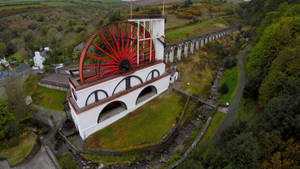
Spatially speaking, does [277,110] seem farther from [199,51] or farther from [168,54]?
[199,51]

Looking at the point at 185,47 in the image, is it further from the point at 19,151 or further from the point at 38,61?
the point at 38,61

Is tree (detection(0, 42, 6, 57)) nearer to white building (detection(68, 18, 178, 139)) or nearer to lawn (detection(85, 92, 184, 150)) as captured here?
white building (detection(68, 18, 178, 139))

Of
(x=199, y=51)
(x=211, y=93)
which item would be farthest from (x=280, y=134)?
(x=199, y=51)

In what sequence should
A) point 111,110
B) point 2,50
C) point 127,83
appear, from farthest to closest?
point 2,50, point 111,110, point 127,83

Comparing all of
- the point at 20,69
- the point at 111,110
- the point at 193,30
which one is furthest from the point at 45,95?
the point at 193,30

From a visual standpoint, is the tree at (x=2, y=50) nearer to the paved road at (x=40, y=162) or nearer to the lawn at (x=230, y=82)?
the paved road at (x=40, y=162)

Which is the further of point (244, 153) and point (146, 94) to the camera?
point (146, 94)
